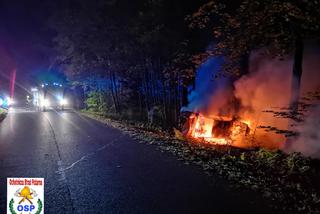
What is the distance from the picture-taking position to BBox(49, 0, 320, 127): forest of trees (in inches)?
372

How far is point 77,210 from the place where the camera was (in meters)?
5.48

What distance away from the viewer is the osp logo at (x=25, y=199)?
5.04m

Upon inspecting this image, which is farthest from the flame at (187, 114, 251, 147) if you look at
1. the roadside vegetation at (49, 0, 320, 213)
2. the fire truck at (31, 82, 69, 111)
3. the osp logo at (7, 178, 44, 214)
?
the fire truck at (31, 82, 69, 111)

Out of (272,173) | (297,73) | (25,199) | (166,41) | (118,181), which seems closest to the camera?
(25,199)

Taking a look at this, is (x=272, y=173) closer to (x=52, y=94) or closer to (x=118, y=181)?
(x=118, y=181)

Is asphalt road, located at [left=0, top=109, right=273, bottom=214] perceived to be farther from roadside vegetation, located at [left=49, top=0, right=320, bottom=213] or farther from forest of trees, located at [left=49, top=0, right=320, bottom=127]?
forest of trees, located at [left=49, top=0, right=320, bottom=127]

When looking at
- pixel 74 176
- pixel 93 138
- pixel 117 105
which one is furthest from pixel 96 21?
pixel 74 176

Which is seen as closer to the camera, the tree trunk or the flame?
the tree trunk

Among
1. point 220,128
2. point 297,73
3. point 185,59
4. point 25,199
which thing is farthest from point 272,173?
point 185,59

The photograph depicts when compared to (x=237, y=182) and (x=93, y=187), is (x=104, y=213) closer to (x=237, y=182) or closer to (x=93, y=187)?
(x=93, y=187)

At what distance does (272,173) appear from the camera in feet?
26.4

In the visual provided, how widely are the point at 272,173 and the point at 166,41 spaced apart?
475 inches

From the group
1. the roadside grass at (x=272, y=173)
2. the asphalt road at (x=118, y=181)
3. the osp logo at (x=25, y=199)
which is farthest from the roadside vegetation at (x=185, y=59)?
the osp logo at (x=25, y=199)

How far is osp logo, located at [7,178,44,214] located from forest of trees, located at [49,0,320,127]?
7.41 meters
